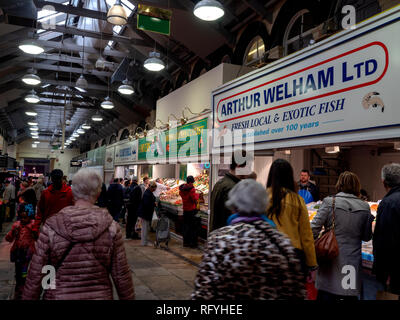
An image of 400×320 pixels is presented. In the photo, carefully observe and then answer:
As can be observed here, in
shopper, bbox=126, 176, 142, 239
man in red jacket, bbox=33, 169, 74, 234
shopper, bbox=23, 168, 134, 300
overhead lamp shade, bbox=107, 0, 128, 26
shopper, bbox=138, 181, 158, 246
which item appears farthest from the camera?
shopper, bbox=126, 176, 142, 239

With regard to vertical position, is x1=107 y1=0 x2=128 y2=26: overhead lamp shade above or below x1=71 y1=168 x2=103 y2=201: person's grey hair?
above

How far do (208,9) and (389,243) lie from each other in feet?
18.2

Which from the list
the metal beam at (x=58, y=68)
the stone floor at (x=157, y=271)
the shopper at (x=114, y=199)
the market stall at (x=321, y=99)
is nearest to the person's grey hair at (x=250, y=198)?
the market stall at (x=321, y=99)

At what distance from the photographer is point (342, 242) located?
9.93 ft

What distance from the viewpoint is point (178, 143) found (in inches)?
344

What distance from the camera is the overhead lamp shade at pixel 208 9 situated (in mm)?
6508

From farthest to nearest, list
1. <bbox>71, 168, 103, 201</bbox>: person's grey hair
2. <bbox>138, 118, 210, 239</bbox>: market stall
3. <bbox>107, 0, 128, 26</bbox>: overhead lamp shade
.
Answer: <bbox>107, 0, 128, 26</bbox>: overhead lamp shade < <bbox>138, 118, 210, 239</bbox>: market stall < <bbox>71, 168, 103, 201</bbox>: person's grey hair

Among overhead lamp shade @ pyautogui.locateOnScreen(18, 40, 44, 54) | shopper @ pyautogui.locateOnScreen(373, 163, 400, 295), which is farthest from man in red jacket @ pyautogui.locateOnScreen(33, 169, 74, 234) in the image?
overhead lamp shade @ pyautogui.locateOnScreen(18, 40, 44, 54)

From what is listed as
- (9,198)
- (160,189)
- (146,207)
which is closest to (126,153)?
(160,189)

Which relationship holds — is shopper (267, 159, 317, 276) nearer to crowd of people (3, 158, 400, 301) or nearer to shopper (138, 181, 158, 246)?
crowd of people (3, 158, 400, 301)

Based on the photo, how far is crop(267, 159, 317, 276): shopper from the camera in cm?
251

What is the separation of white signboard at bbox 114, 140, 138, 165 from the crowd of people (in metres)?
10.7

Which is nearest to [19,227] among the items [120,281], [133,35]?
[120,281]
